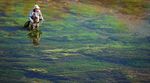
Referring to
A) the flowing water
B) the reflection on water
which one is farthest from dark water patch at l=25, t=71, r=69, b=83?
the reflection on water

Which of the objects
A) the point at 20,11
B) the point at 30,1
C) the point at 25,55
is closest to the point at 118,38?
the point at 25,55

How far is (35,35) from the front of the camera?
62.8ft

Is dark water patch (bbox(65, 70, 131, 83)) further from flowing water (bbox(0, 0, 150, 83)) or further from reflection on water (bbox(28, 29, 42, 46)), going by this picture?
reflection on water (bbox(28, 29, 42, 46))

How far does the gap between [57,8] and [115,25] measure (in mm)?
5019

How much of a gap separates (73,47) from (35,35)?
8.09 ft

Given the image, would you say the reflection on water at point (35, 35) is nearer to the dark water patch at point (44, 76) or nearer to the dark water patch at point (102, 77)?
the dark water patch at point (44, 76)

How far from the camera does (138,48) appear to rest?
58.5 feet

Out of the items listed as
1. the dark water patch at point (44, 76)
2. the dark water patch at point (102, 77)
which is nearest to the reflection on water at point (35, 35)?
the dark water patch at point (44, 76)

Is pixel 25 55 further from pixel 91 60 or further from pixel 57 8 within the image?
pixel 57 8

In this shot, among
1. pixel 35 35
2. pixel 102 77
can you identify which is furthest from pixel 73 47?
pixel 102 77

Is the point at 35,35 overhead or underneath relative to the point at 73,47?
overhead

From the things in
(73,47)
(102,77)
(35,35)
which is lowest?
(102,77)

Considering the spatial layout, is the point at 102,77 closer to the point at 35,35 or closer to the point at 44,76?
the point at 44,76

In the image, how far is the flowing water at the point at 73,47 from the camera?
14164 millimetres
